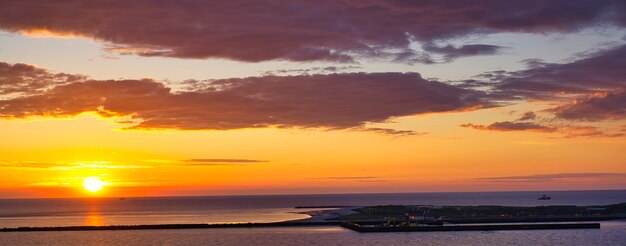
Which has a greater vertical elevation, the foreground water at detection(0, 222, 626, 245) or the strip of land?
the strip of land

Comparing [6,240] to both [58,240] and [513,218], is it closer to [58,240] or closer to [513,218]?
[58,240]

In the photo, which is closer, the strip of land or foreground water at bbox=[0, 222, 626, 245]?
foreground water at bbox=[0, 222, 626, 245]

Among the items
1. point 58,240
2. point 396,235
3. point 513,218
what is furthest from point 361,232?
point 58,240

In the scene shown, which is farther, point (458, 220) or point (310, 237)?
point (458, 220)

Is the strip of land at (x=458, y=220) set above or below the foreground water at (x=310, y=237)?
above

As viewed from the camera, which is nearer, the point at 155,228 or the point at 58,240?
the point at 58,240

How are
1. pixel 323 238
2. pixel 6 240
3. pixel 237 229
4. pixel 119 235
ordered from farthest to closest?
A: pixel 237 229, pixel 119 235, pixel 6 240, pixel 323 238

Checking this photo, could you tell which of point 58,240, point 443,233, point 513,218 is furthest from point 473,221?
point 58,240

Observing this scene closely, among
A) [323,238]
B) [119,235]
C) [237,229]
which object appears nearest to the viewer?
[323,238]

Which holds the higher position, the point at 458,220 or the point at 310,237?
the point at 458,220

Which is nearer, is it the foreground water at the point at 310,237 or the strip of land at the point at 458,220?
the foreground water at the point at 310,237
